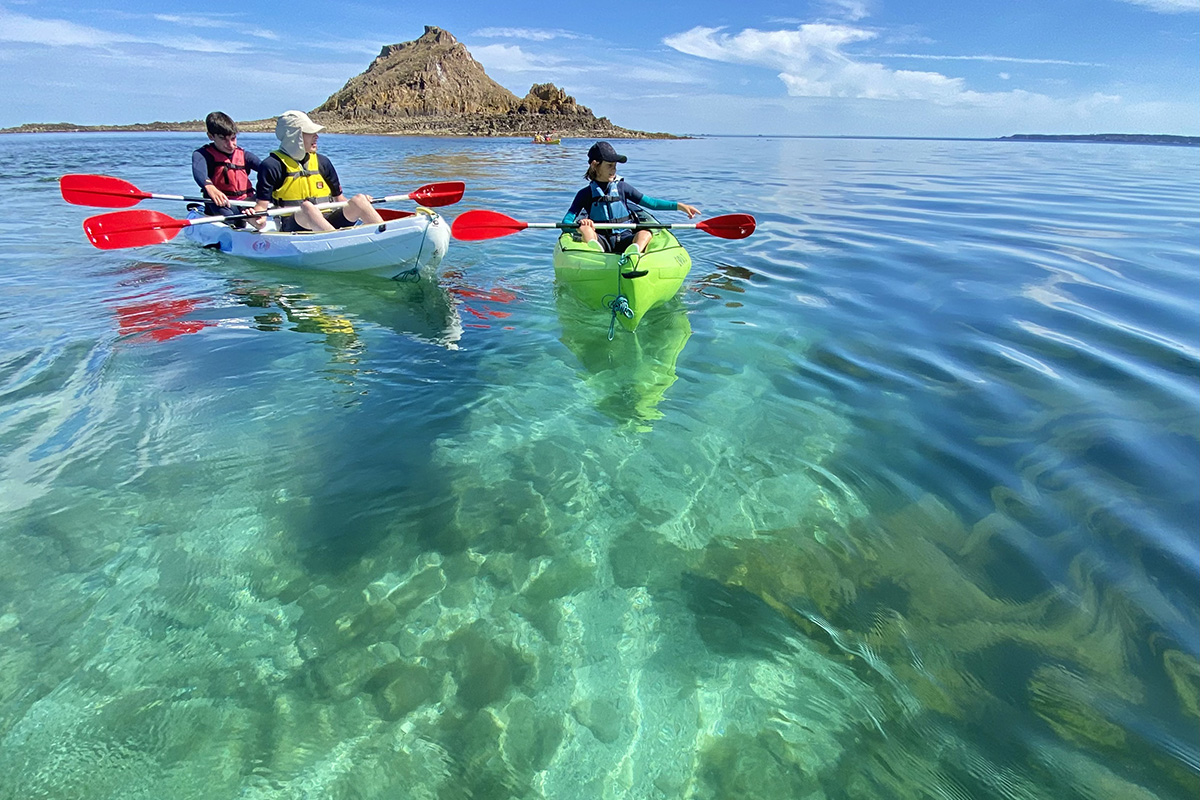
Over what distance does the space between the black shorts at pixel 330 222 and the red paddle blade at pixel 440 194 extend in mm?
1352

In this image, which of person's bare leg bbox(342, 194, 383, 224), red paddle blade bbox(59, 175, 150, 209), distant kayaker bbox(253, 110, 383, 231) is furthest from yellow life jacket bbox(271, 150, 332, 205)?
red paddle blade bbox(59, 175, 150, 209)

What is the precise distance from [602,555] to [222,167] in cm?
996

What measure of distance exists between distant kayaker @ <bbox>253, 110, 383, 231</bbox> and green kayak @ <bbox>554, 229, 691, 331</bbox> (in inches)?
139

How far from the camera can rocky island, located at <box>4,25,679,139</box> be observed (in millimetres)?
101688

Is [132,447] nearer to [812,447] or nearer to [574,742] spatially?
[574,742]

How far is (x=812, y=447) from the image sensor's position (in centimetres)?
461

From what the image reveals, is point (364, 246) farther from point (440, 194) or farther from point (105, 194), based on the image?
point (105, 194)

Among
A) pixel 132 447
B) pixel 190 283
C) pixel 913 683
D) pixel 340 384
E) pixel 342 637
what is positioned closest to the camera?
pixel 913 683

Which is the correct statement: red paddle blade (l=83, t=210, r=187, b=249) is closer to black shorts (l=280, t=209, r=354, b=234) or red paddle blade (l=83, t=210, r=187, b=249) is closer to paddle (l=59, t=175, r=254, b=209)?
paddle (l=59, t=175, r=254, b=209)

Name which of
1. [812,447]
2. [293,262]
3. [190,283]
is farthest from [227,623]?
[190,283]

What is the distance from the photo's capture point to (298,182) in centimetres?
891

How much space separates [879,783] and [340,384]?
5.11 m

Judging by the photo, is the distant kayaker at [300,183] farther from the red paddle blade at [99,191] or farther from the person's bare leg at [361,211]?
the red paddle blade at [99,191]

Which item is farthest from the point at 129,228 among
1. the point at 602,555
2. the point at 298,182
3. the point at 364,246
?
the point at 602,555
